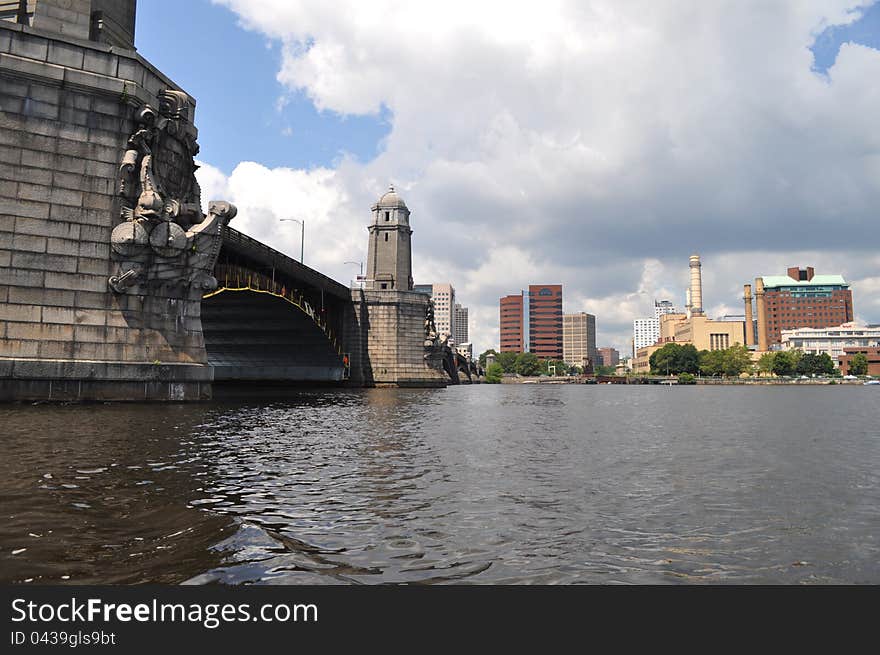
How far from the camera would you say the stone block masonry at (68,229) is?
2345cm

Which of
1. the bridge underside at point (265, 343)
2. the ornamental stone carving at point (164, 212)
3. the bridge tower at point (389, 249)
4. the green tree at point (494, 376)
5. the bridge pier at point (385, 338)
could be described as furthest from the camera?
the green tree at point (494, 376)

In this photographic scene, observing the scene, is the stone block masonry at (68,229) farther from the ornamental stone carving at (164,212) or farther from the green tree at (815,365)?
the green tree at (815,365)

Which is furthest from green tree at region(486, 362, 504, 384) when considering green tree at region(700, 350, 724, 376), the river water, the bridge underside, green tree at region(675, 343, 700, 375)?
the river water

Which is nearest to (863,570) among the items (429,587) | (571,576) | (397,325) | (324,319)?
(571,576)

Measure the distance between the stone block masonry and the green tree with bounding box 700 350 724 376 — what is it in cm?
18644

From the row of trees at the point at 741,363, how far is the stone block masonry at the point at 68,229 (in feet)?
598

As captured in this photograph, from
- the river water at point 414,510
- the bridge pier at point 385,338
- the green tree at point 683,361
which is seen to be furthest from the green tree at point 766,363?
the river water at point 414,510

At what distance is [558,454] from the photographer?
50.0 feet

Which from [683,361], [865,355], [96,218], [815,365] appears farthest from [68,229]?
[865,355]

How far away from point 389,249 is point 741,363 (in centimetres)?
13547

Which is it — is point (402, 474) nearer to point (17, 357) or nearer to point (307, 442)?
point (307, 442)

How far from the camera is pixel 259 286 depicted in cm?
4659

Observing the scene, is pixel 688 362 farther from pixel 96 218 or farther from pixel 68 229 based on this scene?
pixel 68 229

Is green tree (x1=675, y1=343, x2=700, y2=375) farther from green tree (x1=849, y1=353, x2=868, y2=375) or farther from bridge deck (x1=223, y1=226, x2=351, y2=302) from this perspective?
bridge deck (x1=223, y1=226, x2=351, y2=302)
